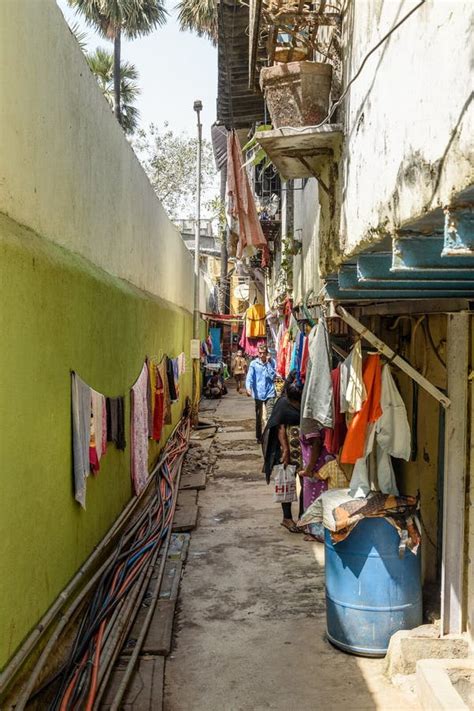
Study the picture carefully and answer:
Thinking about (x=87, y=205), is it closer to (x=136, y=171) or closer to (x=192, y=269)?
(x=136, y=171)

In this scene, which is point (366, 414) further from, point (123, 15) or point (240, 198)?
point (123, 15)

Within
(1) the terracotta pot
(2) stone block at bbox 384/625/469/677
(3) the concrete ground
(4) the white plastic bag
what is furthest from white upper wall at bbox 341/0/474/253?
(4) the white plastic bag

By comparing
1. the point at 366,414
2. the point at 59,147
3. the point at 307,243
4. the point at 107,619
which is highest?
the point at 59,147

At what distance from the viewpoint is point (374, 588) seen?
5.58 m

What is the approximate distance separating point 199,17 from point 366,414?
941 inches

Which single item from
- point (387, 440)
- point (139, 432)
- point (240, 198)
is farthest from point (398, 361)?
point (139, 432)

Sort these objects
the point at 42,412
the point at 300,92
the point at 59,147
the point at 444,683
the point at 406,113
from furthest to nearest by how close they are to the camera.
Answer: the point at 59,147
the point at 300,92
the point at 42,412
the point at 444,683
the point at 406,113

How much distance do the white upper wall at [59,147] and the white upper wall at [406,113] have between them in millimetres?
2195

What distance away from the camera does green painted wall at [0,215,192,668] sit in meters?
4.10

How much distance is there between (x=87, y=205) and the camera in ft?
21.8

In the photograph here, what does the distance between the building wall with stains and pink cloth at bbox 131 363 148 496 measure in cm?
483

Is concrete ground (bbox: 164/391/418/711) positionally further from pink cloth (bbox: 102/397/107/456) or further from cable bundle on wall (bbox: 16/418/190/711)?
pink cloth (bbox: 102/397/107/456)

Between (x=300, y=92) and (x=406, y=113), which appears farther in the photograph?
(x=300, y=92)

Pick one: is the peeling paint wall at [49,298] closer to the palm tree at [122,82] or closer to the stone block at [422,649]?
the stone block at [422,649]
